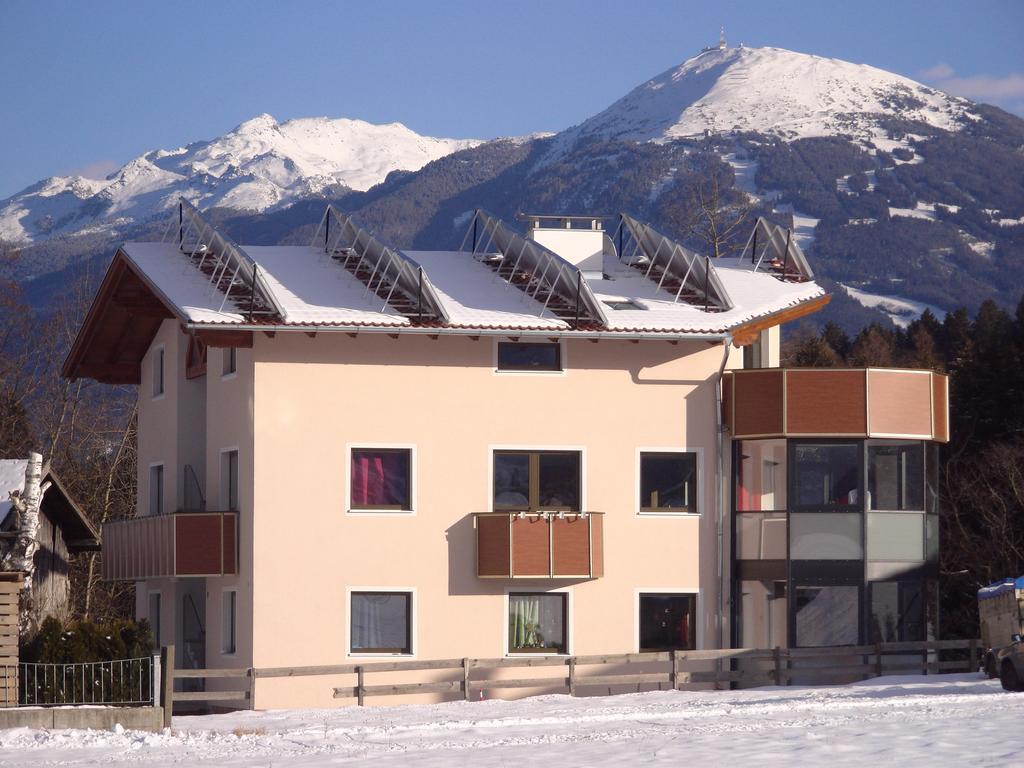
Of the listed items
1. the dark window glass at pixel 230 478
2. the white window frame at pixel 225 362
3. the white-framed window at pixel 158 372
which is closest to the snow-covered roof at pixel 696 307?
the white window frame at pixel 225 362

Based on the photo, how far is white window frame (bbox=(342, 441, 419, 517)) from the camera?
32.5m

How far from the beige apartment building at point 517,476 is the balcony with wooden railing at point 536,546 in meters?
0.04

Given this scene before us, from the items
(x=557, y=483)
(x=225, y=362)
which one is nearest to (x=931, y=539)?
(x=557, y=483)

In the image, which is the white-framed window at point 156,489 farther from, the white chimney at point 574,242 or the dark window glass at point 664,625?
the dark window glass at point 664,625

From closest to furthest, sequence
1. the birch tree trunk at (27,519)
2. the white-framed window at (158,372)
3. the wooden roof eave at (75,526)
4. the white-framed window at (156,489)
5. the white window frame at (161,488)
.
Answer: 1. the birch tree trunk at (27,519)
2. the wooden roof eave at (75,526)
3. the white window frame at (161,488)
4. the white-framed window at (156,489)
5. the white-framed window at (158,372)

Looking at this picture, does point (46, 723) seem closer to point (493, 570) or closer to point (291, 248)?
point (493, 570)

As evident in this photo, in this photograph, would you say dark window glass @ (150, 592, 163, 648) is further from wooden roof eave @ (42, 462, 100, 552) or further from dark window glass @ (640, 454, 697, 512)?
dark window glass @ (640, 454, 697, 512)

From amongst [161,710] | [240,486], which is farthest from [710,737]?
[240,486]

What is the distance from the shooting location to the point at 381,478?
107 ft

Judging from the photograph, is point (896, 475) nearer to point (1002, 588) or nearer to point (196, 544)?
point (1002, 588)

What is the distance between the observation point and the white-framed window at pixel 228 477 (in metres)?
33.7

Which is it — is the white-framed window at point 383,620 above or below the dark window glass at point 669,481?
below

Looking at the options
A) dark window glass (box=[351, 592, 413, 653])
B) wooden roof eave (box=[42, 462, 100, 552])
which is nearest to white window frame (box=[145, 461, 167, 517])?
A: wooden roof eave (box=[42, 462, 100, 552])

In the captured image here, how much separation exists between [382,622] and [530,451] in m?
4.10
